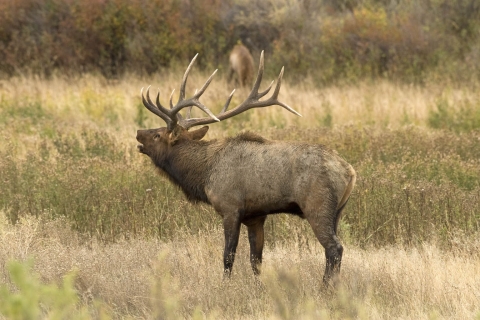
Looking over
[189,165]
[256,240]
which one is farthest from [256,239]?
[189,165]

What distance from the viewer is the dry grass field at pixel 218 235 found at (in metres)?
6.84

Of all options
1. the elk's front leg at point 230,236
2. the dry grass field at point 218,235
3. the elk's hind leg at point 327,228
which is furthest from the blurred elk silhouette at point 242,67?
the elk's hind leg at point 327,228

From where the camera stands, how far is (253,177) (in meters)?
7.71

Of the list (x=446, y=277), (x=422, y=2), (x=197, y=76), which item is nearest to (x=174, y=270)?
(x=446, y=277)

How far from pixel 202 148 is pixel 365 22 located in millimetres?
16174

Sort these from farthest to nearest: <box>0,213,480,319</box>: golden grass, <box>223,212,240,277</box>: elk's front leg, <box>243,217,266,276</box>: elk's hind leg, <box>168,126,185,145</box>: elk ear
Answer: <box>168,126,185,145</box>: elk ear
<box>243,217,266,276</box>: elk's hind leg
<box>223,212,240,277</box>: elk's front leg
<box>0,213,480,319</box>: golden grass

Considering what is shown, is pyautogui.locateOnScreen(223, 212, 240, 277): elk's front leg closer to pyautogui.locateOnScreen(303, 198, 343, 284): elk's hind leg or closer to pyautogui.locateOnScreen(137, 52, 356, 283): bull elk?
pyautogui.locateOnScreen(137, 52, 356, 283): bull elk

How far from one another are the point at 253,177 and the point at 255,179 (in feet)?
0.10

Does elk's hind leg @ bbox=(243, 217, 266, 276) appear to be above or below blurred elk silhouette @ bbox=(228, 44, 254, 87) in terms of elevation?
above

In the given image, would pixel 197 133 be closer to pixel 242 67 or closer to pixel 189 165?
pixel 189 165

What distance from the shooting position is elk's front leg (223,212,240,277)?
7789 mm

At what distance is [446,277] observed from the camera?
24.7ft

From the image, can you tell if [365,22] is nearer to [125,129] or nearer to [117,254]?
[125,129]

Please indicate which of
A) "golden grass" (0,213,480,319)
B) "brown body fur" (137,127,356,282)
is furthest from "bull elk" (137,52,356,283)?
"golden grass" (0,213,480,319)
